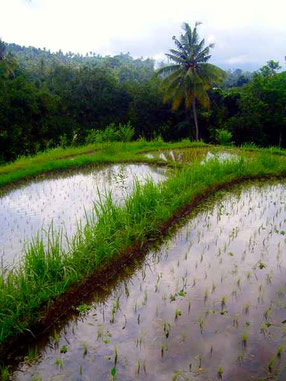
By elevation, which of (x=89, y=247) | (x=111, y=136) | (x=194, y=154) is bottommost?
(x=89, y=247)

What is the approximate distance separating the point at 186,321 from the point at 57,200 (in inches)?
158

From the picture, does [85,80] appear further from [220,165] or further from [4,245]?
[4,245]

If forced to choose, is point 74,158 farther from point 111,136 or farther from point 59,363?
point 59,363

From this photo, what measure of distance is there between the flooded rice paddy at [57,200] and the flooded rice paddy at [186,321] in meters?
1.29

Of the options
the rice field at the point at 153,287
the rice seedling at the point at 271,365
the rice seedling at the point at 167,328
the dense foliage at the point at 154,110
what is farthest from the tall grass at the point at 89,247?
the dense foliage at the point at 154,110

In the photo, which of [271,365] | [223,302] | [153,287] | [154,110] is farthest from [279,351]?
[154,110]

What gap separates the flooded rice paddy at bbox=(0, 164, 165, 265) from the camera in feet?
16.7

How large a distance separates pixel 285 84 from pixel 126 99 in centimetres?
1040

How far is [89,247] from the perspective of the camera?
429 cm

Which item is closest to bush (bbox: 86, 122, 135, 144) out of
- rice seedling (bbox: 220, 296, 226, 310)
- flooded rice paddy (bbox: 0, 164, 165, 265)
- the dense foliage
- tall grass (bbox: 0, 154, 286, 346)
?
flooded rice paddy (bbox: 0, 164, 165, 265)

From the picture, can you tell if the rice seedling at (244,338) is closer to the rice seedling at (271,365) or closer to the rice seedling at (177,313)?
the rice seedling at (271,365)

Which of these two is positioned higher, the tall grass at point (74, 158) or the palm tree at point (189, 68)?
the palm tree at point (189, 68)

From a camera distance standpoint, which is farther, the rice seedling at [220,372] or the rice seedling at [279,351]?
the rice seedling at [279,351]

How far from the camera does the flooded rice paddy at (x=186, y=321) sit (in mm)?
2715
